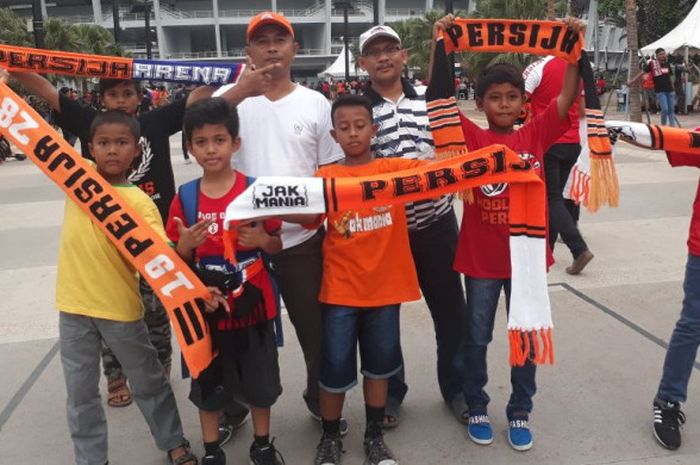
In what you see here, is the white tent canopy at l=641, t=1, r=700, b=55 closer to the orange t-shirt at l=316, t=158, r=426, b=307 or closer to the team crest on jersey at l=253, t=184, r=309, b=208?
the orange t-shirt at l=316, t=158, r=426, b=307

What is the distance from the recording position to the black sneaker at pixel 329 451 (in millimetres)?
2736

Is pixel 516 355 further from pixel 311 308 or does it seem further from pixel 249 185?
pixel 249 185

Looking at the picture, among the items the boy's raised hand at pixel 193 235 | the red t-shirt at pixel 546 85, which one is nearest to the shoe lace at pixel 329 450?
the boy's raised hand at pixel 193 235

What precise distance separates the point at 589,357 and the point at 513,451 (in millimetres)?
1106

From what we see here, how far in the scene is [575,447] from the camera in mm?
2818

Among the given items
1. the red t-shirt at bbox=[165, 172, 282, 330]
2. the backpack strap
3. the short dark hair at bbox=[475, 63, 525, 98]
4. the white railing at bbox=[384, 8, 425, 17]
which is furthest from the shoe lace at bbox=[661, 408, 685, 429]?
the white railing at bbox=[384, 8, 425, 17]

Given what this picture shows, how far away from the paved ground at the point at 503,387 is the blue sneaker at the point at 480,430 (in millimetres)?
47

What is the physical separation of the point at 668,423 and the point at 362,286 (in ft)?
5.00

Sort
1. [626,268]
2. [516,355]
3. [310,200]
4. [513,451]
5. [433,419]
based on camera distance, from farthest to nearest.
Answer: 1. [626,268]
2. [433,419]
3. [513,451]
4. [516,355]
5. [310,200]

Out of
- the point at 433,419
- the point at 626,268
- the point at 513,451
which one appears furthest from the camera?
the point at 626,268

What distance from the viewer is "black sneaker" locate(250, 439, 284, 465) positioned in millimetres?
2701

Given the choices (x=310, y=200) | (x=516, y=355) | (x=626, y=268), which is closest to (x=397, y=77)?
(x=310, y=200)

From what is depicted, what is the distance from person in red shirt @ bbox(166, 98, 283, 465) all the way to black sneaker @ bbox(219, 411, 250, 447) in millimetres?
295

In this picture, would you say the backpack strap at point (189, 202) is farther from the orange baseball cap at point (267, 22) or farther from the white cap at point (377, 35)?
the white cap at point (377, 35)
